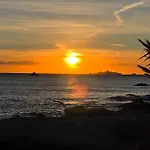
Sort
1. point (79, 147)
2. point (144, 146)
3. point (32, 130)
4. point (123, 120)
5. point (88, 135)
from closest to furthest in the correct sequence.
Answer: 1. point (144, 146)
2. point (79, 147)
3. point (88, 135)
4. point (32, 130)
5. point (123, 120)

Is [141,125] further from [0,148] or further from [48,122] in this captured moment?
[0,148]

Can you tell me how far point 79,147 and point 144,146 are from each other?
143 inches

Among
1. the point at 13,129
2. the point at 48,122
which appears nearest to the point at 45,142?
the point at 13,129

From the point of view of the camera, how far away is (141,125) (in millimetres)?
27375

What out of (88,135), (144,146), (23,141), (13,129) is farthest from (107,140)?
(13,129)

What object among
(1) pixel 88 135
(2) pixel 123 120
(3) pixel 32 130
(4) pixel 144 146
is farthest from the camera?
(2) pixel 123 120

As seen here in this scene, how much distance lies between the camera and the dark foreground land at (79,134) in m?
21.9

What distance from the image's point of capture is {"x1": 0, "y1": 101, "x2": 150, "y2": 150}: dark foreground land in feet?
72.0

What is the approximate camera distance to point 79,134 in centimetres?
2522

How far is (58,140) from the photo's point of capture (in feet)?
77.4

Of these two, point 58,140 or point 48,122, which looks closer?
point 58,140

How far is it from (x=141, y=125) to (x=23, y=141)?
9.06 metres

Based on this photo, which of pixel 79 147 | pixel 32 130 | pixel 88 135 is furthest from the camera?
pixel 32 130

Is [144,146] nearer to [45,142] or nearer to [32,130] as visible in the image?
[45,142]
